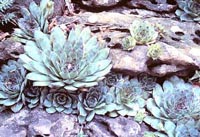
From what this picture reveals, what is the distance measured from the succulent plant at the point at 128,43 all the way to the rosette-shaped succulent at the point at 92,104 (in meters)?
0.30

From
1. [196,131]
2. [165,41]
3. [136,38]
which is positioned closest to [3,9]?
[136,38]

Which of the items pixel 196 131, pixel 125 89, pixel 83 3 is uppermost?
pixel 83 3

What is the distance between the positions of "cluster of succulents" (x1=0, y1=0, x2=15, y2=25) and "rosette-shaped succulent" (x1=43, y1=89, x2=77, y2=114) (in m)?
0.56

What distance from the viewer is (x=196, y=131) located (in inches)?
80.6

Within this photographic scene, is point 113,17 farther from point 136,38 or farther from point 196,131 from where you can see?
point 196,131

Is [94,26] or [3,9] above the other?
[3,9]

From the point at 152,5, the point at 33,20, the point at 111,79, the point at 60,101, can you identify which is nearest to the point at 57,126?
the point at 60,101

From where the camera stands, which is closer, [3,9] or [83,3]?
[3,9]

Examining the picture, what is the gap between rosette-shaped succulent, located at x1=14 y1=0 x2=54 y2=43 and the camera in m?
2.32

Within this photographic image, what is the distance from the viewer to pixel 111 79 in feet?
7.36

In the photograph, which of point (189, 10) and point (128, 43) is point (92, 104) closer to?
point (128, 43)

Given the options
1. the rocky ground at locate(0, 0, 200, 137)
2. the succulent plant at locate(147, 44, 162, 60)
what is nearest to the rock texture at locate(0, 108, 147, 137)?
the rocky ground at locate(0, 0, 200, 137)

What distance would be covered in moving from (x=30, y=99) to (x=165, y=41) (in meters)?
0.87

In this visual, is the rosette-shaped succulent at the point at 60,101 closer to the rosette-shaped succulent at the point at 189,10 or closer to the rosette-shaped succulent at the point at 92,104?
the rosette-shaped succulent at the point at 92,104
